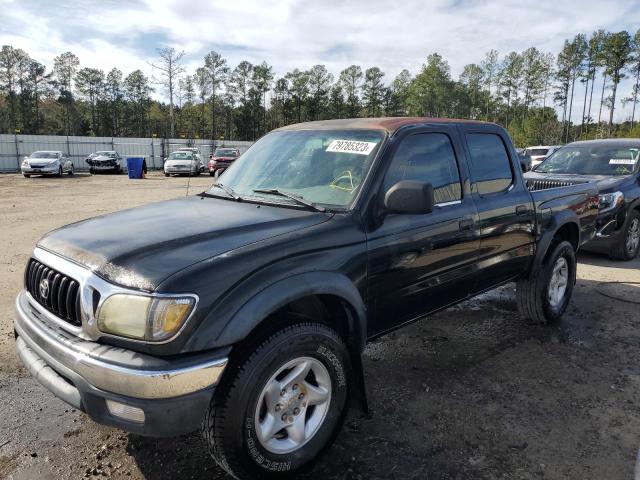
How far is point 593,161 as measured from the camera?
804 centimetres

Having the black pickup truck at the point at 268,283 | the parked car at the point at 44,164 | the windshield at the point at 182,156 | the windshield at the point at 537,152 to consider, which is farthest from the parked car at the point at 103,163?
the black pickup truck at the point at 268,283

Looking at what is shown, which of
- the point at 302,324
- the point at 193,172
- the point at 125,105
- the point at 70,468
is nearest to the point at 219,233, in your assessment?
A: the point at 302,324

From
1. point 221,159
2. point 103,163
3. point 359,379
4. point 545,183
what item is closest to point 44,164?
point 103,163

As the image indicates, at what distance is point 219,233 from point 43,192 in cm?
1724

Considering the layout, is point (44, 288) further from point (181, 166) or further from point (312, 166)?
point (181, 166)

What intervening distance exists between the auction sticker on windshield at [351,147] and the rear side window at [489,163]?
104 cm

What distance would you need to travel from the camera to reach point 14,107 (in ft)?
223

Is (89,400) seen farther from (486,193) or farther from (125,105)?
(125,105)

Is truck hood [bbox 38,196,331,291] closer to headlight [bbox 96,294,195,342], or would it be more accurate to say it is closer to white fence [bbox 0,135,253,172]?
headlight [bbox 96,294,195,342]

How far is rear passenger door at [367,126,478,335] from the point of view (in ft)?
9.77

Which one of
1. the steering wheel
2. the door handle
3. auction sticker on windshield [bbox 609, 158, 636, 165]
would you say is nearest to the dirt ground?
the door handle

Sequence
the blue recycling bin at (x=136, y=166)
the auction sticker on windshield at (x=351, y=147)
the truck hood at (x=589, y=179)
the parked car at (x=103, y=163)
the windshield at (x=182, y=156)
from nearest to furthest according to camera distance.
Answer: the auction sticker on windshield at (x=351, y=147) < the truck hood at (x=589, y=179) < the blue recycling bin at (x=136, y=166) < the windshield at (x=182, y=156) < the parked car at (x=103, y=163)

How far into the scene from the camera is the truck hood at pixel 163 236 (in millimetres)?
2217

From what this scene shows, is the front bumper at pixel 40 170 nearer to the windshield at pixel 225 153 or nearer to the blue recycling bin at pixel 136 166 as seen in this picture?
the blue recycling bin at pixel 136 166
